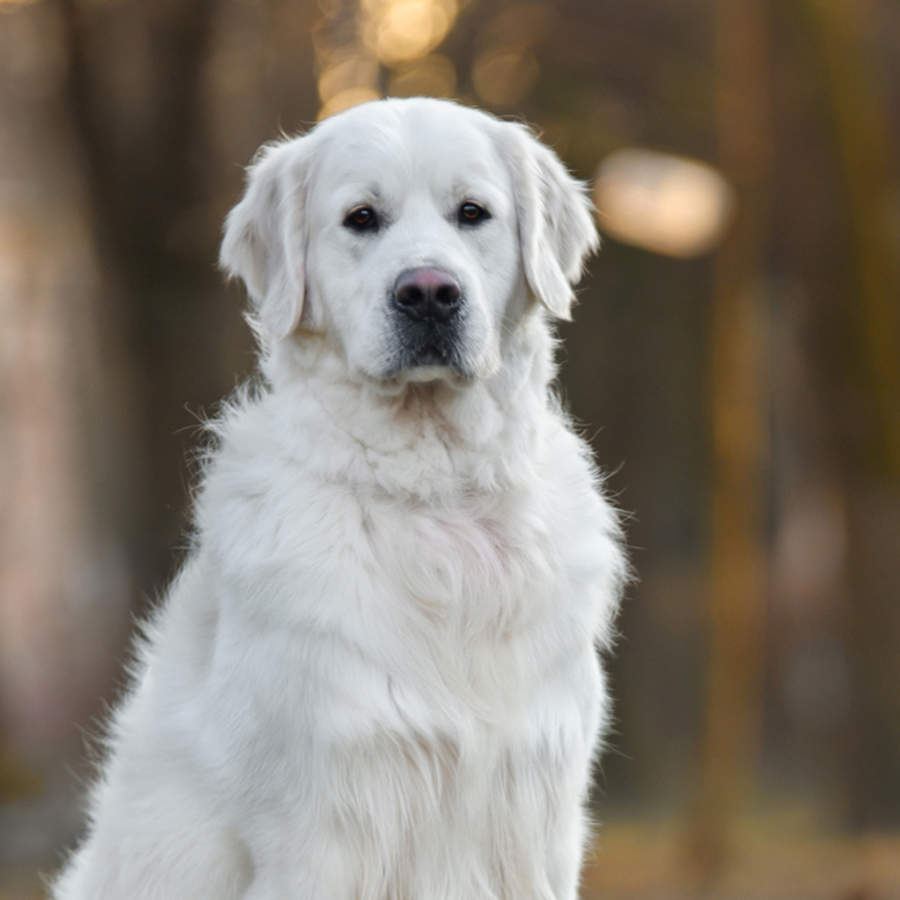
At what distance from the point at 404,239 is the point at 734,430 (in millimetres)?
6359

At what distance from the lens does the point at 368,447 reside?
3.86 metres

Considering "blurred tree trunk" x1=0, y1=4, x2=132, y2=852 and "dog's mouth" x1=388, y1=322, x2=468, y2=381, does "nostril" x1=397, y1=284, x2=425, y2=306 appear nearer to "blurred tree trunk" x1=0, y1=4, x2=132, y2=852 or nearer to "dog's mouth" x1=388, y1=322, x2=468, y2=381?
"dog's mouth" x1=388, y1=322, x2=468, y2=381

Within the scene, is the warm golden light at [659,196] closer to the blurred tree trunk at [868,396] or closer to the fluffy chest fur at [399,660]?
the blurred tree trunk at [868,396]

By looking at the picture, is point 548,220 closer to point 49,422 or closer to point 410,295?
point 410,295

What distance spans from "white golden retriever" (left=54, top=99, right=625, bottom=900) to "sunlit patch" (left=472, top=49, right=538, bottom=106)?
6612 mm

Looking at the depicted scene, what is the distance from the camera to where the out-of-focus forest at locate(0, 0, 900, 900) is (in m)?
9.72

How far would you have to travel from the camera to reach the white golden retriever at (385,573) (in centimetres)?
355

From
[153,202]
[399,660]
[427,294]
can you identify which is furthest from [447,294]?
[153,202]

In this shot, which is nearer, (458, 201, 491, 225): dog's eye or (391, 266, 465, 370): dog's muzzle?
(391, 266, 465, 370): dog's muzzle

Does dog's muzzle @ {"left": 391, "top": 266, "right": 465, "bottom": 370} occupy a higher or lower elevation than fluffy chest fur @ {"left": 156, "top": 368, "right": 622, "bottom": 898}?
higher

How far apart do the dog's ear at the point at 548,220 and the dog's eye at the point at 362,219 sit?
1.46 feet

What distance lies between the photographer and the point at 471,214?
3.94 m

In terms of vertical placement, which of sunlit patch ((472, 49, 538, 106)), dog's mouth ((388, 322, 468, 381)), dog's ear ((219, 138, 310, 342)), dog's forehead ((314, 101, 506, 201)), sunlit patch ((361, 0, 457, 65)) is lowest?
sunlit patch ((472, 49, 538, 106))

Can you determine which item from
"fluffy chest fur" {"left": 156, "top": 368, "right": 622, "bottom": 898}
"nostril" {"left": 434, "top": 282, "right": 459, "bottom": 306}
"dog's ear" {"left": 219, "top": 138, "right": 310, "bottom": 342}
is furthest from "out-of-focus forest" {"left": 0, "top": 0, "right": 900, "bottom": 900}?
"nostril" {"left": 434, "top": 282, "right": 459, "bottom": 306}
